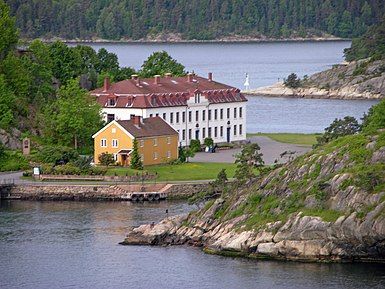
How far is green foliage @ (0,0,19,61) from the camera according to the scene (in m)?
101

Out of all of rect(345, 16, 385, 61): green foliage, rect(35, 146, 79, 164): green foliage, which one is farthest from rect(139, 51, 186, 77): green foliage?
rect(345, 16, 385, 61): green foliage

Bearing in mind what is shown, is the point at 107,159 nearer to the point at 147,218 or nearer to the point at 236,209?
the point at 147,218

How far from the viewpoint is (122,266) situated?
62.8 meters

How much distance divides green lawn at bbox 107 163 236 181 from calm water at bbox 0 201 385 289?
10.0 meters

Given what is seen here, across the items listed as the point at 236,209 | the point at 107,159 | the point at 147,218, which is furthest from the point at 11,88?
the point at 236,209

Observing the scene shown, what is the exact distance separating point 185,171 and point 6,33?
2100 cm

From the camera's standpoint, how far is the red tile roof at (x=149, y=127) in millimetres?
86312

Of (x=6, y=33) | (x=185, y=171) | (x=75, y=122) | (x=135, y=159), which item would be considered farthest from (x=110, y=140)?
(x=6, y=33)

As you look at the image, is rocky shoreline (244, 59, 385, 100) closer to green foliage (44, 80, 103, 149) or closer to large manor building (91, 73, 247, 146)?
large manor building (91, 73, 247, 146)

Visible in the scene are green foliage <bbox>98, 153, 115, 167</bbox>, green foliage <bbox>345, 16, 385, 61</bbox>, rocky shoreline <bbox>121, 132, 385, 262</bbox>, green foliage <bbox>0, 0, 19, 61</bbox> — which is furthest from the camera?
green foliage <bbox>345, 16, 385, 61</bbox>

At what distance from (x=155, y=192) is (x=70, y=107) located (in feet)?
45.3

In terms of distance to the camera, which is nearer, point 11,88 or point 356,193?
point 356,193

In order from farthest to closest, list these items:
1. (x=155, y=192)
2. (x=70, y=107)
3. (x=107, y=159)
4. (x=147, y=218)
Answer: (x=70, y=107), (x=107, y=159), (x=155, y=192), (x=147, y=218)

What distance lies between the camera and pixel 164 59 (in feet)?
367
